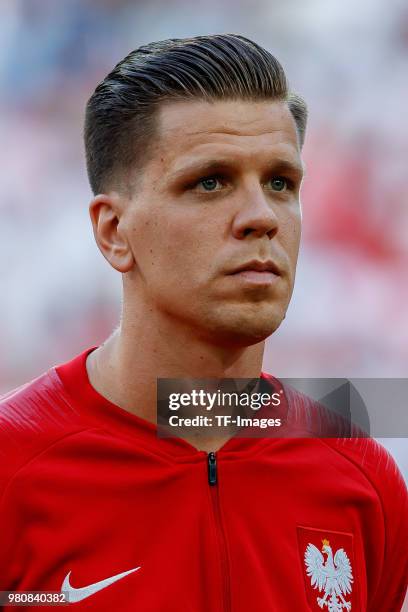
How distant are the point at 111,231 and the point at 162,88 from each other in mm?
429

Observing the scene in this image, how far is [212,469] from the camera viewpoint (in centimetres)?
278

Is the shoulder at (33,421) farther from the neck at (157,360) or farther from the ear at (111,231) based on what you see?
the ear at (111,231)

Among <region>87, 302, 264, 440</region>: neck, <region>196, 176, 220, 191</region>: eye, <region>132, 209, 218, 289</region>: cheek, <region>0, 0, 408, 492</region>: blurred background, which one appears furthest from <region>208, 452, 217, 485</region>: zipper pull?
<region>0, 0, 408, 492</region>: blurred background

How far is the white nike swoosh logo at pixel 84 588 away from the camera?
2.58 m

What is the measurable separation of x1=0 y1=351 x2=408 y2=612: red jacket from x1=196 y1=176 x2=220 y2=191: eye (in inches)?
26.4

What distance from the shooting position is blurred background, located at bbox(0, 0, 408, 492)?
7.51 metres

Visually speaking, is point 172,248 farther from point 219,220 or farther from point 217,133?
point 217,133

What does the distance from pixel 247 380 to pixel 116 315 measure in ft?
15.6

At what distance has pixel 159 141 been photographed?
2.75 meters

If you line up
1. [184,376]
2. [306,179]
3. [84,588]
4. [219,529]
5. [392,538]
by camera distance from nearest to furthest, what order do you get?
[84,588] → [219,529] → [184,376] → [392,538] → [306,179]

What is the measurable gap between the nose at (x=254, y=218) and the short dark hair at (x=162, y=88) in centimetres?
31

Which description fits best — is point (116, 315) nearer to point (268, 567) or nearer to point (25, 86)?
point (25, 86)

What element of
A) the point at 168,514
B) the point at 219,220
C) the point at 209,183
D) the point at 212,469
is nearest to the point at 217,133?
the point at 209,183

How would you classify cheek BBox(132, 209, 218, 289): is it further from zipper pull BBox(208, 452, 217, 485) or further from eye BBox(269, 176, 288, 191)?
zipper pull BBox(208, 452, 217, 485)
